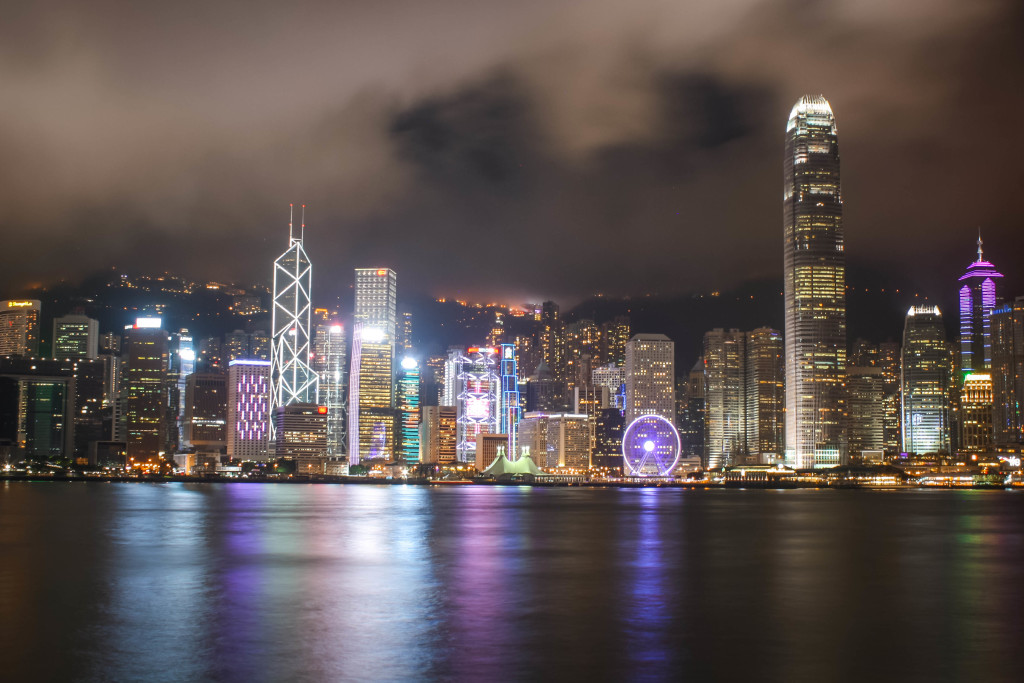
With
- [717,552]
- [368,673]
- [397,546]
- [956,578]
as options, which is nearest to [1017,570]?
[956,578]

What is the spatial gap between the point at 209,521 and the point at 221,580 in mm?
40142

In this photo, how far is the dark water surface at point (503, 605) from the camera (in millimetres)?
24797

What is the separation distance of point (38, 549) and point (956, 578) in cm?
4533

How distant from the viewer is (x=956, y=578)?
144 feet

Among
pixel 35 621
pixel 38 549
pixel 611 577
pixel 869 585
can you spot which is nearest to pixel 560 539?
pixel 611 577

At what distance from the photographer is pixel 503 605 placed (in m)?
34.3

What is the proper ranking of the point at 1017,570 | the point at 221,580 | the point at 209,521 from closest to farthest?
the point at 221,580 < the point at 1017,570 < the point at 209,521

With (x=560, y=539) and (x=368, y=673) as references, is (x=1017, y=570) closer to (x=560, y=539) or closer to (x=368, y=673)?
(x=560, y=539)

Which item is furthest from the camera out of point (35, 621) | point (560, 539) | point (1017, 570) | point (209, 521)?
point (209, 521)

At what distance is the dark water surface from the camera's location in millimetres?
24797

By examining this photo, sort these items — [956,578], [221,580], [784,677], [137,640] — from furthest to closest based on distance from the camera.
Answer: [956,578], [221,580], [137,640], [784,677]

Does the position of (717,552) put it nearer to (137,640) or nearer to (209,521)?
(137,640)

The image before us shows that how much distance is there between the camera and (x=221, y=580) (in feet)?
133

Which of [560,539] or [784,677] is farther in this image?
[560,539]
